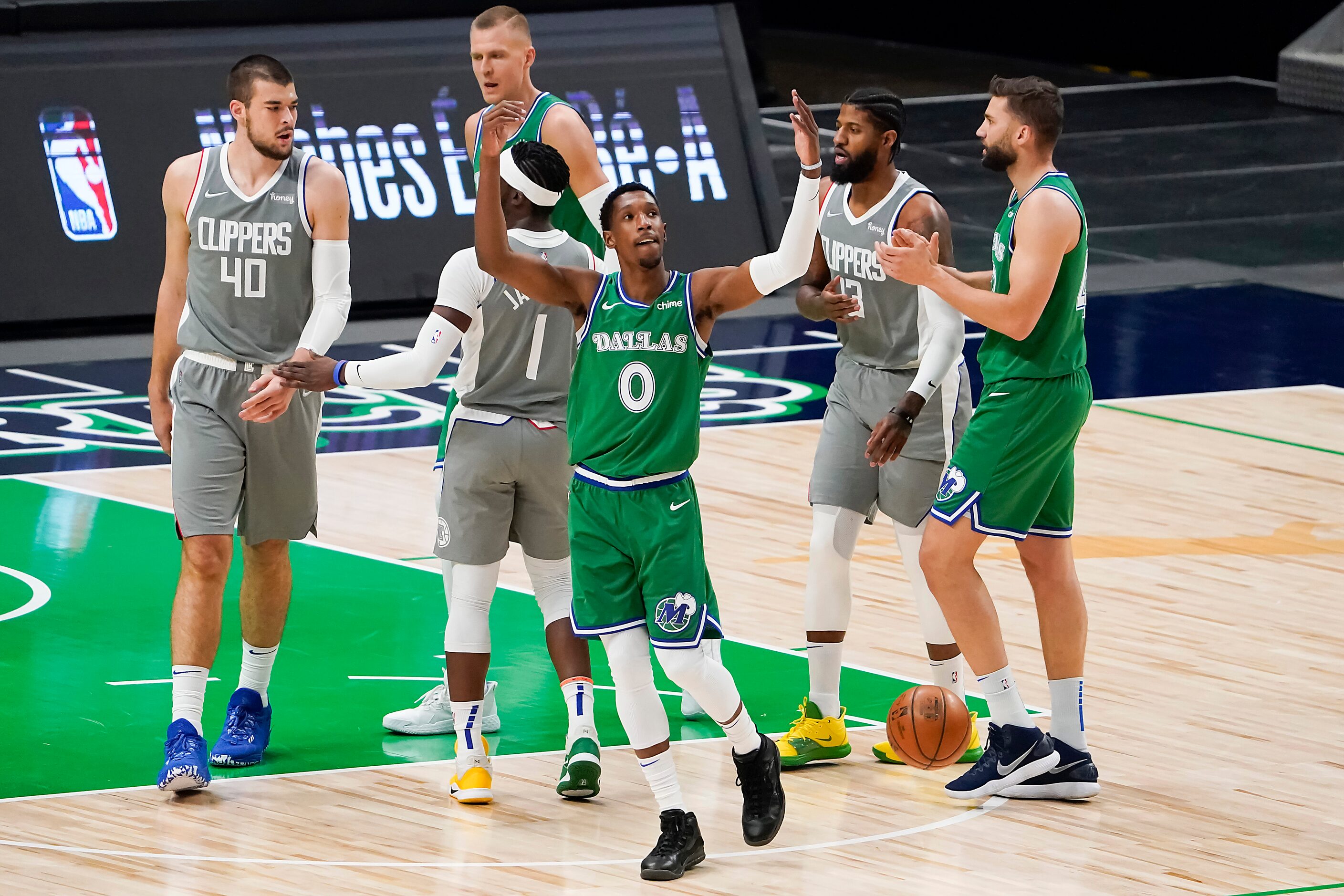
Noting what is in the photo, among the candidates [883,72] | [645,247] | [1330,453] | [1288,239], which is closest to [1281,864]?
[645,247]

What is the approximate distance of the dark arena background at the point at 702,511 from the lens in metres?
6.12

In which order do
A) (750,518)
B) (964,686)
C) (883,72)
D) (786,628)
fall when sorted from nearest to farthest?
(964,686), (786,628), (750,518), (883,72)

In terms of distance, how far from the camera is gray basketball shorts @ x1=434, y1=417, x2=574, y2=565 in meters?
6.51

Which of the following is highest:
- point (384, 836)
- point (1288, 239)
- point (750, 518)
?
point (1288, 239)

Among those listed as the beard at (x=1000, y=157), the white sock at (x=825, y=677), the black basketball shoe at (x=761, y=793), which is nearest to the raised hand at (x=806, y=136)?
the beard at (x=1000, y=157)

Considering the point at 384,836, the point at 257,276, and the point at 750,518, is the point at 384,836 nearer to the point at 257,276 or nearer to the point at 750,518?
the point at 257,276

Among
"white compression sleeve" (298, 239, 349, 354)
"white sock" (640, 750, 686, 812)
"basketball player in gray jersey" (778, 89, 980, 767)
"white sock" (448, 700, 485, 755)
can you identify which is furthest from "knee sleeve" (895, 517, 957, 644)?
"white compression sleeve" (298, 239, 349, 354)

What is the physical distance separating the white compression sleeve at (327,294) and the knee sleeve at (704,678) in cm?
148

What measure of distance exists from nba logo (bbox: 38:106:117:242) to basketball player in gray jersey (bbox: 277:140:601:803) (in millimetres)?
7769

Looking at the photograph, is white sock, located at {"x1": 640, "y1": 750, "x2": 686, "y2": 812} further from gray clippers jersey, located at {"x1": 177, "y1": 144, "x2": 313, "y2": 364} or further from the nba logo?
the nba logo

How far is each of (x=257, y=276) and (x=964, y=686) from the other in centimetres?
279

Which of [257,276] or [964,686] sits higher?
[257,276]

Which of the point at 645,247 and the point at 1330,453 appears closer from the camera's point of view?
the point at 645,247

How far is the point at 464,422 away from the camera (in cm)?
656
